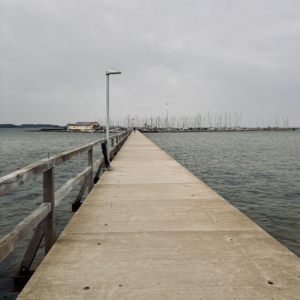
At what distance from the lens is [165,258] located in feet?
10.2

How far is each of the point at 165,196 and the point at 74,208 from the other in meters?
3.43

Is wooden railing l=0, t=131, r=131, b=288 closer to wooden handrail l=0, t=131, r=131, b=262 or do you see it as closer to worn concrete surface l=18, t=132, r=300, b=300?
wooden handrail l=0, t=131, r=131, b=262

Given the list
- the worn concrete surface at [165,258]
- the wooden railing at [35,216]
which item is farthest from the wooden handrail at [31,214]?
the worn concrete surface at [165,258]

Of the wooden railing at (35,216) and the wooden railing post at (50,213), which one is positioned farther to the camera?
the wooden railing post at (50,213)

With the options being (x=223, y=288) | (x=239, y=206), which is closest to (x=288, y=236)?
(x=239, y=206)

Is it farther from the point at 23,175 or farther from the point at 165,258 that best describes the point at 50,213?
the point at 165,258

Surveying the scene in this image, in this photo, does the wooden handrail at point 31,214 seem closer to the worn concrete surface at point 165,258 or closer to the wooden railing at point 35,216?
the wooden railing at point 35,216

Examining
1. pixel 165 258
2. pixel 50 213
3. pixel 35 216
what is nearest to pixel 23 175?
pixel 35 216

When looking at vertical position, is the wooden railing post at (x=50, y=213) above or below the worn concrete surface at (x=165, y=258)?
above

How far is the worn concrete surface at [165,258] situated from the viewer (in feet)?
8.26

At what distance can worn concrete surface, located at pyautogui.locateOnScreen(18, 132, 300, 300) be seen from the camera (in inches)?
99.1

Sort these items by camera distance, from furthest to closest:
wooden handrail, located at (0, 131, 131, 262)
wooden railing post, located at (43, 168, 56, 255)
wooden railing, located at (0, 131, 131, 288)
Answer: wooden railing post, located at (43, 168, 56, 255) → wooden railing, located at (0, 131, 131, 288) → wooden handrail, located at (0, 131, 131, 262)

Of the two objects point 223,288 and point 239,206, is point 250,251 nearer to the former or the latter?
point 223,288

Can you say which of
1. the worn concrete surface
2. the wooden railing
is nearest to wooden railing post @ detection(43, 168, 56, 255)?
the wooden railing
